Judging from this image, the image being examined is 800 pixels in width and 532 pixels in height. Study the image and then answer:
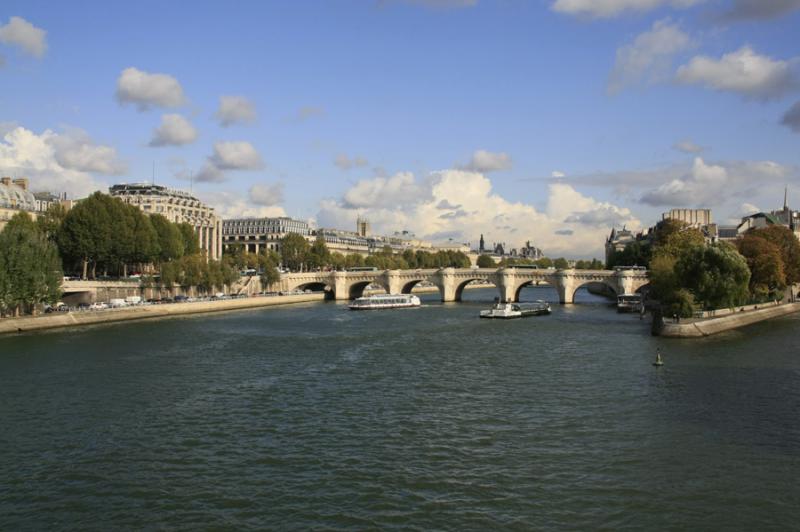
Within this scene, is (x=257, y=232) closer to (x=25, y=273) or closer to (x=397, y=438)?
(x=25, y=273)

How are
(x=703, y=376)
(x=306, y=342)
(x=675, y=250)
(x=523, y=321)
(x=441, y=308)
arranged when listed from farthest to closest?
(x=441, y=308)
(x=675, y=250)
(x=523, y=321)
(x=306, y=342)
(x=703, y=376)

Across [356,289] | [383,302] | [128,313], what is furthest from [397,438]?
[356,289]

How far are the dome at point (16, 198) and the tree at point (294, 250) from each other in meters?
47.1

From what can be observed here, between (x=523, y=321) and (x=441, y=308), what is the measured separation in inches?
889

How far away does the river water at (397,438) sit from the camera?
1938 cm

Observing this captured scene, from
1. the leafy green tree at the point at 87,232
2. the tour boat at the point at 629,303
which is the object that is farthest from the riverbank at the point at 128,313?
the tour boat at the point at 629,303

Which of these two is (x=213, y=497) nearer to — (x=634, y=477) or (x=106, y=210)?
(x=634, y=477)

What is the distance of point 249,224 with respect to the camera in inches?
7475

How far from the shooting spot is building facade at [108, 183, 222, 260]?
427 feet

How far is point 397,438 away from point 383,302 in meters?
68.3

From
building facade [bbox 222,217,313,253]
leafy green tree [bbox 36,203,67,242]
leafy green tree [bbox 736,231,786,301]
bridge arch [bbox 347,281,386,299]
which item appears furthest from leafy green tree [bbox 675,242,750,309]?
building facade [bbox 222,217,313,253]

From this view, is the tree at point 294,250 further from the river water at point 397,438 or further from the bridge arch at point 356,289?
the river water at point 397,438

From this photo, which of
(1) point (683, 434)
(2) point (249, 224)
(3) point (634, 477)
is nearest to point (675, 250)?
(1) point (683, 434)

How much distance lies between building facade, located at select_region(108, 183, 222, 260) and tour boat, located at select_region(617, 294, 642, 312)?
74517 millimetres
